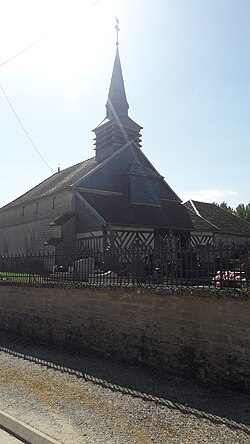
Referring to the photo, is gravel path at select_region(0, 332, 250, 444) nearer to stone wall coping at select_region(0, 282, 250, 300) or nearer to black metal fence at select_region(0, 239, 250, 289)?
stone wall coping at select_region(0, 282, 250, 300)

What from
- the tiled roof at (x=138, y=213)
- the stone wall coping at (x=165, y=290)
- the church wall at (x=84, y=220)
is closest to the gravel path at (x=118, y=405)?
the stone wall coping at (x=165, y=290)

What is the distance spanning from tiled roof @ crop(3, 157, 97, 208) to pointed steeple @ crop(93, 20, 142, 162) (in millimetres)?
1359

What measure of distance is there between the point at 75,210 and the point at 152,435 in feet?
68.8

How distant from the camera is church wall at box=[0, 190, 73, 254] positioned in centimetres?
2758

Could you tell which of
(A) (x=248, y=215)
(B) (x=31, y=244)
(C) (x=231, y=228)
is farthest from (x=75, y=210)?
(A) (x=248, y=215)

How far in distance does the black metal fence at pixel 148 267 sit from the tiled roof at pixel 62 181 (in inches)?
662

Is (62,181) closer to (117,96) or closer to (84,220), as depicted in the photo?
(84,220)

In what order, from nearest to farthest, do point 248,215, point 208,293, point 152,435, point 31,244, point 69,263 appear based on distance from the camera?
point 152,435, point 208,293, point 69,263, point 31,244, point 248,215

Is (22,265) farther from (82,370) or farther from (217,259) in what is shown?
(217,259)

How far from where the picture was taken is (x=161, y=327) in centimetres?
700

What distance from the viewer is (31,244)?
30094 millimetres

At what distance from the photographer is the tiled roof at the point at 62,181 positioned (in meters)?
28.3

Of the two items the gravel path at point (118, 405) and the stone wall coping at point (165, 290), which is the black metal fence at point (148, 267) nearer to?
the stone wall coping at point (165, 290)

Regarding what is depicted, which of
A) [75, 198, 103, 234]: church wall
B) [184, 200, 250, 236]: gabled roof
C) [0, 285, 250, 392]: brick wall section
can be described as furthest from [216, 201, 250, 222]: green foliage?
[0, 285, 250, 392]: brick wall section
